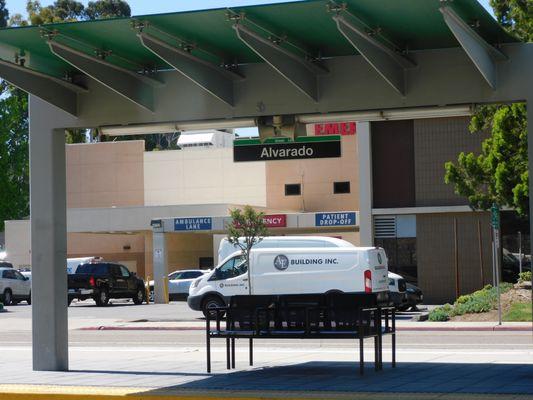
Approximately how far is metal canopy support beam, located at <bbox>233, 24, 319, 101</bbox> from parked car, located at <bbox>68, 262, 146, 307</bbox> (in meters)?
30.2

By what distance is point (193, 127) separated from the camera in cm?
1480

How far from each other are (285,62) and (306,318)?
3.41 m

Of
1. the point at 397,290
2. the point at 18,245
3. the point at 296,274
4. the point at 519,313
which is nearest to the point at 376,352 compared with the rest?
the point at 519,313

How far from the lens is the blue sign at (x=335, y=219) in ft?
157

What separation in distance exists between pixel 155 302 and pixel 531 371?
34862 mm

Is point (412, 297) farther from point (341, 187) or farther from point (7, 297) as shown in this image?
point (7, 297)

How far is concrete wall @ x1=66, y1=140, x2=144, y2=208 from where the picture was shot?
58.8m

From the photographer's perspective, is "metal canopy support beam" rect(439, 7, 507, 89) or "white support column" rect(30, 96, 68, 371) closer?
"metal canopy support beam" rect(439, 7, 507, 89)

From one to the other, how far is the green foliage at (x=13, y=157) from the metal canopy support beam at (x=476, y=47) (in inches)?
2307

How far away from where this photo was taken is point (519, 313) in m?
27.1

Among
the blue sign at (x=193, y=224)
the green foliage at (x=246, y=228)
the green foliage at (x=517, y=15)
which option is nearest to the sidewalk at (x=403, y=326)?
the green foliage at (x=246, y=228)

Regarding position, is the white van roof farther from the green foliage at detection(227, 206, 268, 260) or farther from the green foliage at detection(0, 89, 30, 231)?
the green foliage at detection(0, 89, 30, 231)

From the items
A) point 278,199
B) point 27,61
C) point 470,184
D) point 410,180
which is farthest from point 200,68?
point 278,199

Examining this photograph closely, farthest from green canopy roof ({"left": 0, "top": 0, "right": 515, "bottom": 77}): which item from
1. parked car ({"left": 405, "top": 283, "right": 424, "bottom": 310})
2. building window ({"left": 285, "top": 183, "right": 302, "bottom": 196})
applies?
building window ({"left": 285, "top": 183, "right": 302, "bottom": 196})
